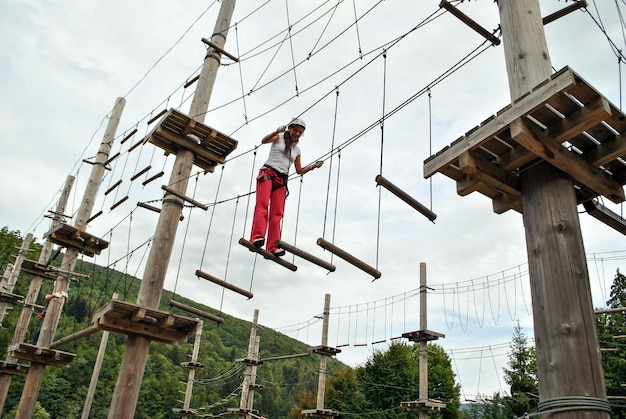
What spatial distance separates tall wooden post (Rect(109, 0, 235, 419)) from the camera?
16.8ft

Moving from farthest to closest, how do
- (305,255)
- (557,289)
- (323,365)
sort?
1. (323,365)
2. (305,255)
3. (557,289)

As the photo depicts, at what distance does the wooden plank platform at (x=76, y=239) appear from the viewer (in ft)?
28.8

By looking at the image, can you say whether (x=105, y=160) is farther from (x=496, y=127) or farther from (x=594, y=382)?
(x=594, y=382)

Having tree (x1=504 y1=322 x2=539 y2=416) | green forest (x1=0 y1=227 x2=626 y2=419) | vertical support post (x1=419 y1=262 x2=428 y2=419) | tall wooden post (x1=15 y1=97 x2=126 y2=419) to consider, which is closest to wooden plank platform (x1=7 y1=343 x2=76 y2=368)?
tall wooden post (x1=15 y1=97 x2=126 y2=419)

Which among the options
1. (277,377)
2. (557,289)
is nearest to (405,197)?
(557,289)

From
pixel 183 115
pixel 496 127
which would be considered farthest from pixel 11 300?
pixel 496 127

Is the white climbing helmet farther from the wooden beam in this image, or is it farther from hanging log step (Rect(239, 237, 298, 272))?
the wooden beam

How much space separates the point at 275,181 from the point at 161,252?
5.38 feet

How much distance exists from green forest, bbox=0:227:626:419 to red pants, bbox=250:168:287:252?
2.54 metres

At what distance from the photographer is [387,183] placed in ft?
14.2

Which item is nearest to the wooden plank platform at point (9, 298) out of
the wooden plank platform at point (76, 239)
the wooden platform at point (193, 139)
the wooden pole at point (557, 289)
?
the wooden plank platform at point (76, 239)

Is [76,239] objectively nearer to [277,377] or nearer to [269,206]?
[269,206]

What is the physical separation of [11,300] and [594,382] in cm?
1327

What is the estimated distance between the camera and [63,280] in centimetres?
907
